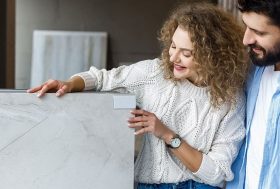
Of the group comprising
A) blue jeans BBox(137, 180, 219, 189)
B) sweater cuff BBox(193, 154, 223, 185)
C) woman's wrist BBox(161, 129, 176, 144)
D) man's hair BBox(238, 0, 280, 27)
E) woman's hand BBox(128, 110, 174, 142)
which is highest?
man's hair BBox(238, 0, 280, 27)

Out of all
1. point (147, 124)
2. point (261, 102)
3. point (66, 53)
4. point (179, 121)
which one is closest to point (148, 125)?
point (147, 124)

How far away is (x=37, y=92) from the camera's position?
1276 mm

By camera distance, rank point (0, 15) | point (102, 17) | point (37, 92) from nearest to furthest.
→ point (37, 92) < point (0, 15) < point (102, 17)

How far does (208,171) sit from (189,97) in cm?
23

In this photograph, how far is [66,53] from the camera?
6223 millimetres

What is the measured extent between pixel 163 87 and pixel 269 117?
32cm

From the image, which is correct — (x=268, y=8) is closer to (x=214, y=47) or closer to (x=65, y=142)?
(x=214, y=47)

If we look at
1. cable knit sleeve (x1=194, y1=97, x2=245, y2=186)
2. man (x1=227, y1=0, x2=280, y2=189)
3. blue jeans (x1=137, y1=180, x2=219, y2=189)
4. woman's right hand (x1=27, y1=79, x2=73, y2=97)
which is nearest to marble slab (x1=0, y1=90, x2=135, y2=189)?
woman's right hand (x1=27, y1=79, x2=73, y2=97)

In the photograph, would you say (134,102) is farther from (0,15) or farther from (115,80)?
(0,15)

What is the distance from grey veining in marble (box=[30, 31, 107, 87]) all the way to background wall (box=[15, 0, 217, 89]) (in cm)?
12

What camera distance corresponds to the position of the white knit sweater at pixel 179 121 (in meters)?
1.45

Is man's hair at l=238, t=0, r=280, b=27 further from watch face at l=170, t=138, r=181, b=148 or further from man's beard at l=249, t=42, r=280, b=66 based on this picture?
watch face at l=170, t=138, r=181, b=148

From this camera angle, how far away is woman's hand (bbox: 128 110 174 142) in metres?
1.36

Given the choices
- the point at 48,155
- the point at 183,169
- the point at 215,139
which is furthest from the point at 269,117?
the point at 48,155
